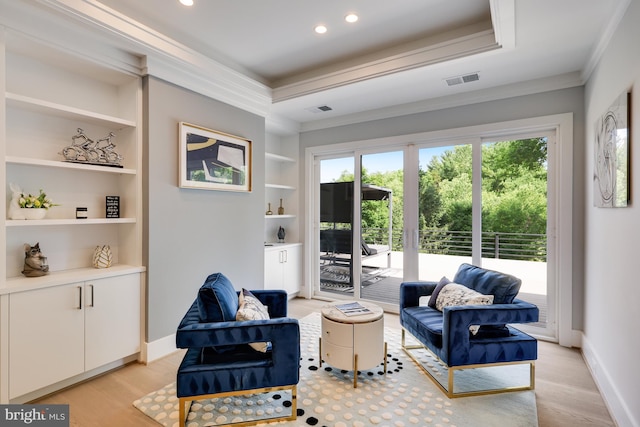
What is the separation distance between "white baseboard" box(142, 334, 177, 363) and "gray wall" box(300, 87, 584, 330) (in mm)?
3349

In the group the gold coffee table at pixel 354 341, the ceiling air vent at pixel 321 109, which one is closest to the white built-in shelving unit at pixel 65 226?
the gold coffee table at pixel 354 341

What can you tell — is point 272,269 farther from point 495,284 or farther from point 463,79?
point 463,79

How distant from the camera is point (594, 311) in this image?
276cm

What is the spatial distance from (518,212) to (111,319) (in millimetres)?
4100

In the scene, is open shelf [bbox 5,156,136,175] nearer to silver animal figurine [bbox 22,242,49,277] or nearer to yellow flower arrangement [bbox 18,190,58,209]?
yellow flower arrangement [bbox 18,190,58,209]

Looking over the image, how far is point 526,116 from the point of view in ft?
11.1

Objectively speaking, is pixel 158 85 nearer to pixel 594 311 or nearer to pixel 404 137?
pixel 404 137

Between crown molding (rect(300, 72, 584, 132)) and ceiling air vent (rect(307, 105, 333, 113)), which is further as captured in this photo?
ceiling air vent (rect(307, 105, 333, 113))

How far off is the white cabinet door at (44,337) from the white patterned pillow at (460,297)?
2913mm

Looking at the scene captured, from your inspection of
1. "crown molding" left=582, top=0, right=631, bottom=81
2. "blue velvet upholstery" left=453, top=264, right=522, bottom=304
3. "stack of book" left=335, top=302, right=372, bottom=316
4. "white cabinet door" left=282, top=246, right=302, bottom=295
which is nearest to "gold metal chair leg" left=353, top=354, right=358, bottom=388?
"stack of book" left=335, top=302, right=372, bottom=316

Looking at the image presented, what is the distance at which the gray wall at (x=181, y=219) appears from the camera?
2879mm

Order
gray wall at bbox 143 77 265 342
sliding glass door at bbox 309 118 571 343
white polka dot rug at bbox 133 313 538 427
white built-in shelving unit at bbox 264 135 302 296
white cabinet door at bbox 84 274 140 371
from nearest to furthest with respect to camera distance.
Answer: white polka dot rug at bbox 133 313 538 427 < white cabinet door at bbox 84 274 140 371 < gray wall at bbox 143 77 265 342 < sliding glass door at bbox 309 118 571 343 < white built-in shelving unit at bbox 264 135 302 296

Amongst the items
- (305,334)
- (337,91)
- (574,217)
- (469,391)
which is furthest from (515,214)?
(305,334)

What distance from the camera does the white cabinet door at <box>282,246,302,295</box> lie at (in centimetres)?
469
